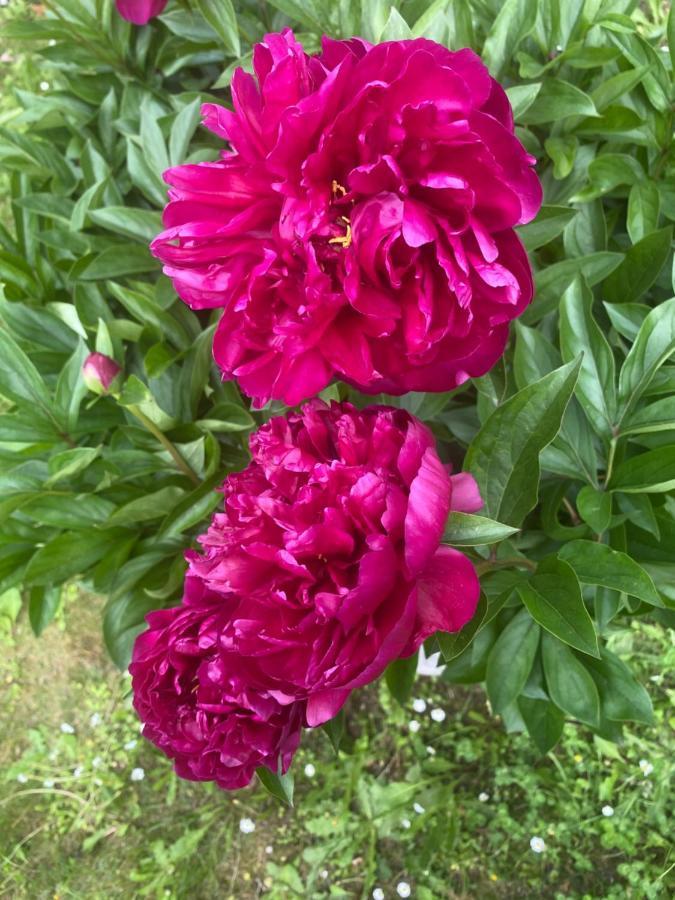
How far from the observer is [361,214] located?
631 millimetres

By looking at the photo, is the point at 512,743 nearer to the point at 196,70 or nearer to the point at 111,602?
the point at 111,602

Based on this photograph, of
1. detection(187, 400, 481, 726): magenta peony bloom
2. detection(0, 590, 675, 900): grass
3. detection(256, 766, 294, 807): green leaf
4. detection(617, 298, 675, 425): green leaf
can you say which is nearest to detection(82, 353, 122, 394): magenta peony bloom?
detection(187, 400, 481, 726): magenta peony bloom

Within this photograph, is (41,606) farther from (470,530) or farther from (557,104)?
(557,104)

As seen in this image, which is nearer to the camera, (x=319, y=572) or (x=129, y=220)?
(x=319, y=572)

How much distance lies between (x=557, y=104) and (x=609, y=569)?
65cm

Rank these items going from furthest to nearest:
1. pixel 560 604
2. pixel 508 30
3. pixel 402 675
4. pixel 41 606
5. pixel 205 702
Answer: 1. pixel 41 606
2. pixel 402 675
3. pixel 508 30
4. pixel 560 604
5. pixel 205 702

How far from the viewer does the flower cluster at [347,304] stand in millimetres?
617

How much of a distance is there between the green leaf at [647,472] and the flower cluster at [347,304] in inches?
12.4

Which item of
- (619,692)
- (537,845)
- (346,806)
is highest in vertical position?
(619,692)

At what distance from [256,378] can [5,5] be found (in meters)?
2.73

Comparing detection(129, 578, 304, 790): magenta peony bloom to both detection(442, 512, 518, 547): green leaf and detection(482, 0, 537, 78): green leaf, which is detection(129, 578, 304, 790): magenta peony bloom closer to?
detection(442, 512, 518, 547): green leaf

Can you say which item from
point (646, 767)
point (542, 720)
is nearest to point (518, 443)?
point (542, 720)

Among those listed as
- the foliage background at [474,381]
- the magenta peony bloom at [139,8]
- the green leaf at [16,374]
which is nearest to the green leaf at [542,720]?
the foliage background at [474,381]

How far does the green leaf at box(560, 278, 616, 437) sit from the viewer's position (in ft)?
3.16
